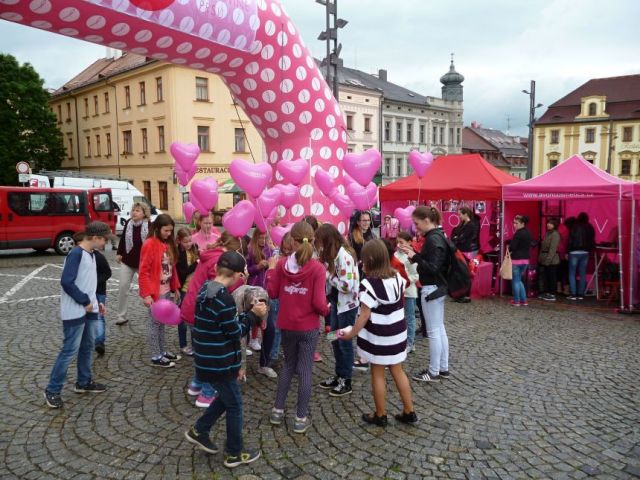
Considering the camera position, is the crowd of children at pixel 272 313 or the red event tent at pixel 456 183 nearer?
the crowd of children at pixel 272 313

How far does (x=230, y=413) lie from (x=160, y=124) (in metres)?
28.1

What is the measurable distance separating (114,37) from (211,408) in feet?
12.6

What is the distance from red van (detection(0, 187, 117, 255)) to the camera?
12.9m

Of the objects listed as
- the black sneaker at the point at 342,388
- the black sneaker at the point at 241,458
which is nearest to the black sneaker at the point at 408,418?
the black sneaker at the point at 342,388

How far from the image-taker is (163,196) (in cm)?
2934

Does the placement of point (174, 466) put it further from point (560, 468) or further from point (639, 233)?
point (639, 233)

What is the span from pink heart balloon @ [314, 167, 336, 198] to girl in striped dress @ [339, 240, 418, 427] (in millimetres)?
2875

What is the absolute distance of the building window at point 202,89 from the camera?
28312 mm

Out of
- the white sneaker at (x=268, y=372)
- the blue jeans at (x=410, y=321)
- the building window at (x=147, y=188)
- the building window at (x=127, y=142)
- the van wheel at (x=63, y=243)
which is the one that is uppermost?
the building window at (x=127, y=142)

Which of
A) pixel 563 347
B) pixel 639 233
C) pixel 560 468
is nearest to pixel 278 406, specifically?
pixel 560 468

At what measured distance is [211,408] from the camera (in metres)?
3.14

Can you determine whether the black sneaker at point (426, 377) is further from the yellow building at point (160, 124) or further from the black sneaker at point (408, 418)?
the yellow building at point (160, 124)

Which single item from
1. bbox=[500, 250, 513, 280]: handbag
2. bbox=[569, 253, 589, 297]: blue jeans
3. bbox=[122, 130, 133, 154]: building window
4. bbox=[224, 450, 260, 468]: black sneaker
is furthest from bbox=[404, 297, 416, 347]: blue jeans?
bbox=[122, 130, 133, 154]: building window

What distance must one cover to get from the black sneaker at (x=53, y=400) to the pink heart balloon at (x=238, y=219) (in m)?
1.94
